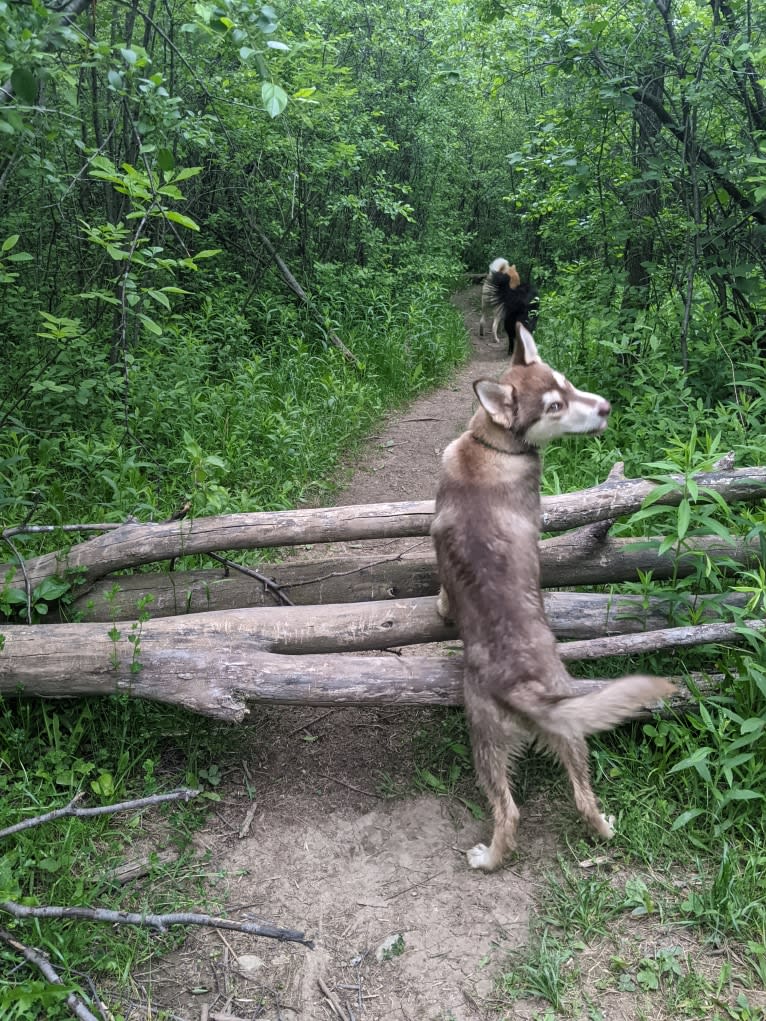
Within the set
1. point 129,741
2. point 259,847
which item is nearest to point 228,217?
point 129,741

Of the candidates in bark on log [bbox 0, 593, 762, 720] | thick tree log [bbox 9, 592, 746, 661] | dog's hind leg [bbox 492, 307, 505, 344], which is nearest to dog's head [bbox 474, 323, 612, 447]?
thick tree log [bbox 9, 592, 746, 661]

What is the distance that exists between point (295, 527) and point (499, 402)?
1306 millimetres

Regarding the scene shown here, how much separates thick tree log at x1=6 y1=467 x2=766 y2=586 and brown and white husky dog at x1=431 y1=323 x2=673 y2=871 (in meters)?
0.40

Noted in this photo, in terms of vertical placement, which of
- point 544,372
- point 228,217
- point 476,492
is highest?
point 228,217

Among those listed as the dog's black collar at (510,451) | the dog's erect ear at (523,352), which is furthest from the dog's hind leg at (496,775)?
the dog's erect ear at (523,352)

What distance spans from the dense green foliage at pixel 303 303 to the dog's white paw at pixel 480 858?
1.85 feet

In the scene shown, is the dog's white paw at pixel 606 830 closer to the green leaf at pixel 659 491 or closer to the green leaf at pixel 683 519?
the green leaf at pixel 683 519

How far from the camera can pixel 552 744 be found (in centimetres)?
285

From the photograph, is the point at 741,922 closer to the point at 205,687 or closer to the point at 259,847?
the point at 259,847

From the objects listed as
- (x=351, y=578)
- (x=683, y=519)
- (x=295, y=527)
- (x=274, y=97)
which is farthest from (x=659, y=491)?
(x=274, y=97)

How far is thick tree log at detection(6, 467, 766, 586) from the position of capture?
11.8 ft

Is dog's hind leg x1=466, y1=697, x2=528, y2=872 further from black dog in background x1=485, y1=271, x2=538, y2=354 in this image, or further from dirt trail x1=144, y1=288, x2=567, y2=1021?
black dog in background x1=485, y1=271, x2=538, y2=354

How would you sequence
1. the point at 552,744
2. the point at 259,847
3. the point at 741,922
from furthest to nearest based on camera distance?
the point at 259,847 → the point at 552,744 → the point at 741,922

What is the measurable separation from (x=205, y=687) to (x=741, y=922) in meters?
2.24
